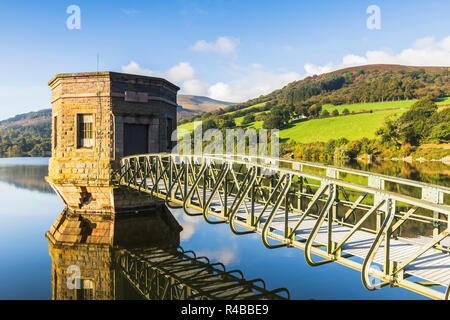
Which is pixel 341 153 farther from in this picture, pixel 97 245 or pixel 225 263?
pixel 97 245

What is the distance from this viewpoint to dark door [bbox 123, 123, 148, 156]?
1569 centimetres

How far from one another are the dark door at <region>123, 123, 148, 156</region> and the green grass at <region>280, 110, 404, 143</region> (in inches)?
1664

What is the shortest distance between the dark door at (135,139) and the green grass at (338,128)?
42.3m

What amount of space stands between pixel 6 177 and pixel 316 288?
41.9 m

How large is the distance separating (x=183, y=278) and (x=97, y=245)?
509 cm

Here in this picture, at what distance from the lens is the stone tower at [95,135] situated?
591 inches

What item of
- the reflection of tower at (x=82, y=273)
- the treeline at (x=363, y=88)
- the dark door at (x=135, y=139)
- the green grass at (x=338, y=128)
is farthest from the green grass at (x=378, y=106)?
the reflection of tower at (x=82, y=273)

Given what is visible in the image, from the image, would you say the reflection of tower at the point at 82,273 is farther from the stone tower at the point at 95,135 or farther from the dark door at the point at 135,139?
the dark door at the point at 135,139

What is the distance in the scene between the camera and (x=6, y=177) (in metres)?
39.4

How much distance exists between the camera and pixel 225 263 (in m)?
10.4

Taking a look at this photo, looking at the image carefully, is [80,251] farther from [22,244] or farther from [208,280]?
[208,280]
